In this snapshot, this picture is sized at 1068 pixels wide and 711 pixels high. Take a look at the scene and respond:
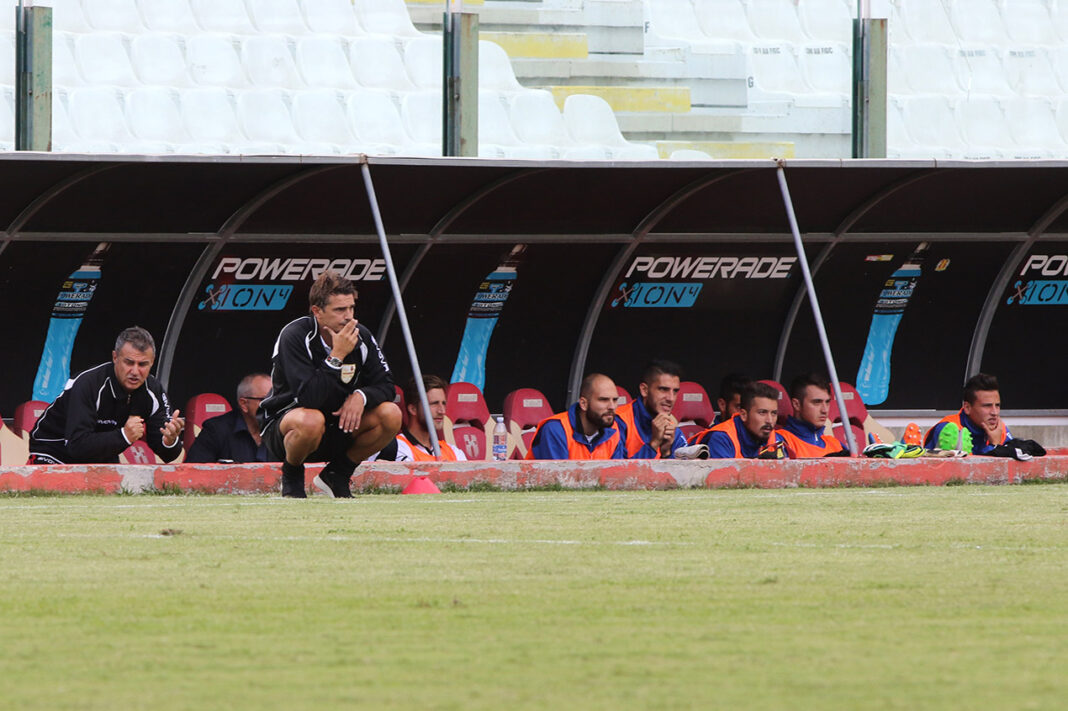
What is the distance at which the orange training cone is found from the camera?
392 inches

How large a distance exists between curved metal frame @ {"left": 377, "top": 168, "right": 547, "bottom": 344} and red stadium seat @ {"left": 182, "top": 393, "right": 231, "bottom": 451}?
1415 millimetres

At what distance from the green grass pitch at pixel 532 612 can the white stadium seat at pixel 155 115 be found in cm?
945

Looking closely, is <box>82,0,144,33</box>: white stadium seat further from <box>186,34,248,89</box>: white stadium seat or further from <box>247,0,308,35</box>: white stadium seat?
<box>247,0,308,35</box>: white stadium seat

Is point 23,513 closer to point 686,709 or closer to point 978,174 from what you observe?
point 686,709

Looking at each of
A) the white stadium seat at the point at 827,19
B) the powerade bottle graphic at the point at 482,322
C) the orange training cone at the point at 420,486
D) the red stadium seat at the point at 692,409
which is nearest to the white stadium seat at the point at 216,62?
the powerade bottle graphic at the point at 482,322

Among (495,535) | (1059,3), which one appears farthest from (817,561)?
(1059,3)

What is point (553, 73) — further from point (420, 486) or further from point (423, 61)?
point (420, 486)

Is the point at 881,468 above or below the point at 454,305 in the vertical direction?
below

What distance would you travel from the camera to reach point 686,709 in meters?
3.19

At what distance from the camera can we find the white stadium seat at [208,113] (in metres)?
16.7

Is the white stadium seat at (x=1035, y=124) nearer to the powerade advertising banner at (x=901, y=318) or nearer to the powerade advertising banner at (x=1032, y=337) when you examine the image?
the powerade advertising banner at (x=1032, y=337)

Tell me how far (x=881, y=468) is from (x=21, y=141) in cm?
588

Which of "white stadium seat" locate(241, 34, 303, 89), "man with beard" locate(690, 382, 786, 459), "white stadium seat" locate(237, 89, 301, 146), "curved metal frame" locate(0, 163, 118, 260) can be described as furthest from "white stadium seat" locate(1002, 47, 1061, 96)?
"curved metal frame" locate(0, 163, 118, 260)

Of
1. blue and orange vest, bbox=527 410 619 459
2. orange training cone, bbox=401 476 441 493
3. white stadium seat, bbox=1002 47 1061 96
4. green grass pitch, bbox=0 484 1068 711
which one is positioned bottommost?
green grass pitch, bbox=0 484 1068 711
